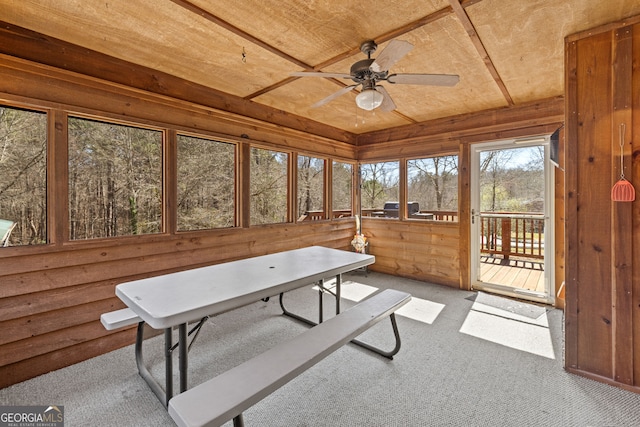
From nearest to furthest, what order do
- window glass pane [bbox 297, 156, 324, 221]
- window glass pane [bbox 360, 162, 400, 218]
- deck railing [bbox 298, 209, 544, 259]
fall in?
1. window glass pane [bbox 297, 156, 324, 221]
2. deck railing [bbox 298, 209, 544, 259]
3. window glass pane [bbox 360, 162, 400, 218]

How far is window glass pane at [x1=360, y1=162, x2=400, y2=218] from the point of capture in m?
4.96

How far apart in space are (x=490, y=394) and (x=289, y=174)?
337 centimetres

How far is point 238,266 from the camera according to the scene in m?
2.40

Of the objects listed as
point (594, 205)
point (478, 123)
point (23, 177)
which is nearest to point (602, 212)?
point (594, 205)

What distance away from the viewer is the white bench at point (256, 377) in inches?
45.0

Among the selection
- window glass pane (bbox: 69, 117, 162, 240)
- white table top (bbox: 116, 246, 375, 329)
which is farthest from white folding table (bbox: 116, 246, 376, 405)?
window glass pane (bbox: 69, 117, 162, 240)

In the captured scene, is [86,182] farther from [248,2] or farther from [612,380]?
[612,380]

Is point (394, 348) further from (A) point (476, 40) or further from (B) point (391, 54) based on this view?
(A) point (476, 40)

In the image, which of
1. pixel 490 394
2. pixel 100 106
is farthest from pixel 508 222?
pixel 100 106

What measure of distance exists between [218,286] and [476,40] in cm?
260

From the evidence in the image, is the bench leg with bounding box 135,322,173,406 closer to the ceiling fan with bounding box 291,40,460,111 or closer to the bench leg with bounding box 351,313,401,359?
the bench leg with bounding box 351,313,401,359

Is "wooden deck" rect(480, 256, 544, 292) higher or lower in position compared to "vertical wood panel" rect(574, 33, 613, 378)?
lower

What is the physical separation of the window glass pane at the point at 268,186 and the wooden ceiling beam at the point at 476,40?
2.63 meters

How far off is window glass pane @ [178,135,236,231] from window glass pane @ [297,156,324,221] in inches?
47.9
